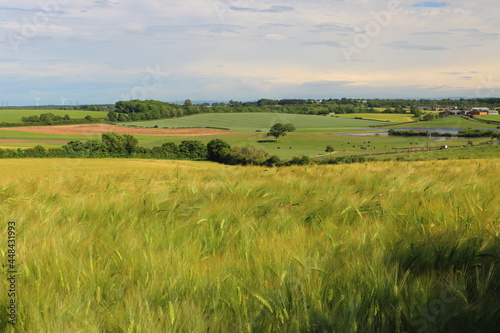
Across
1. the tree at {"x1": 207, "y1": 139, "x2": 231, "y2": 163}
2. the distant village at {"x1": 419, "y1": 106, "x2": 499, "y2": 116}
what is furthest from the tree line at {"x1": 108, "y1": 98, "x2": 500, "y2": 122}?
the tree at {"x1": 207, "y1": 139, "x2": 231, "y2": 163}

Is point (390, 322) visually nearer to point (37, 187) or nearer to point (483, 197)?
point (483, 197)

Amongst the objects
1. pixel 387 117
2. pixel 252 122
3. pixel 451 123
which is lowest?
pixel 451 123

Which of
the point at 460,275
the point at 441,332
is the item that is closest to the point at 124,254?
the point at 441,332

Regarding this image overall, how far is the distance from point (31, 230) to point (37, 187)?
9.97ft

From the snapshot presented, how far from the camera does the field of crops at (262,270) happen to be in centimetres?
154

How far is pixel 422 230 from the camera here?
2.53m

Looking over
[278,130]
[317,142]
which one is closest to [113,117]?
[278,130]

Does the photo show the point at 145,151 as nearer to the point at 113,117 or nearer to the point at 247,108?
the point at 113,117

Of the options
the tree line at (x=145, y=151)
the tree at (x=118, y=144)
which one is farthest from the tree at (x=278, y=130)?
the tree at (x=118, y=144)

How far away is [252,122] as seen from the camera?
11606 cm
